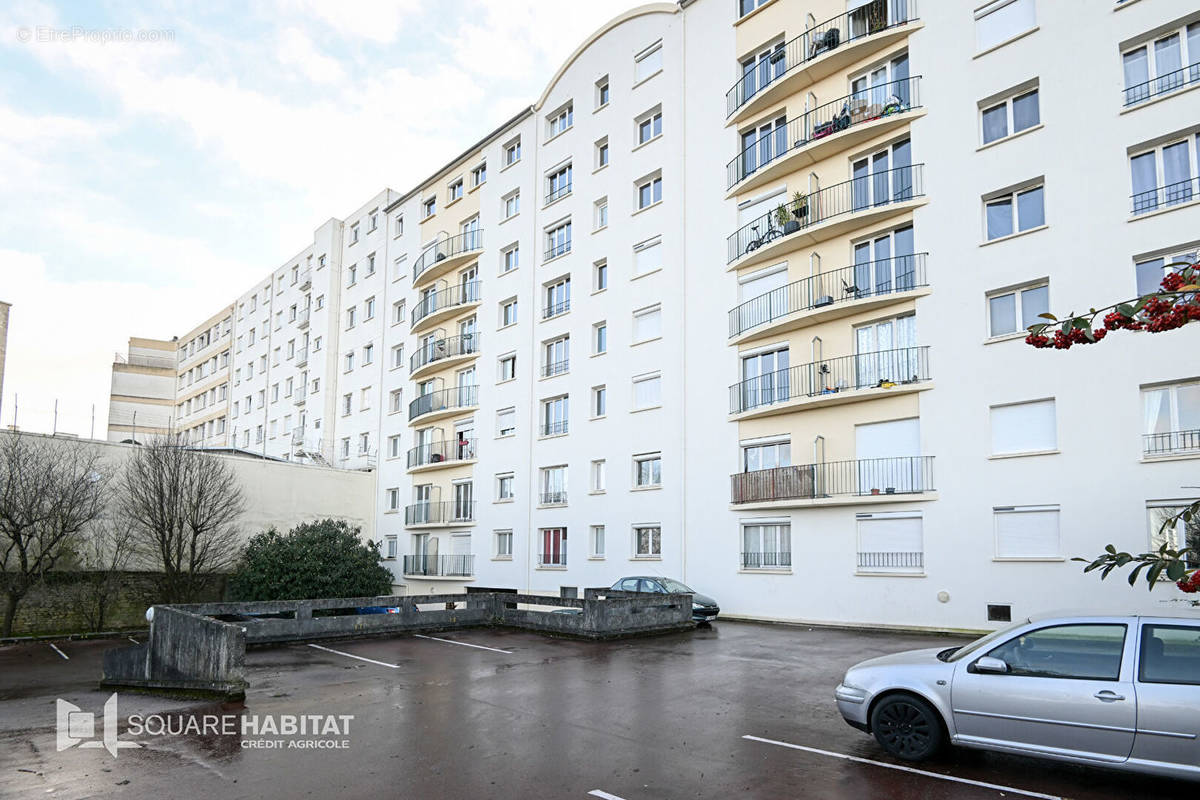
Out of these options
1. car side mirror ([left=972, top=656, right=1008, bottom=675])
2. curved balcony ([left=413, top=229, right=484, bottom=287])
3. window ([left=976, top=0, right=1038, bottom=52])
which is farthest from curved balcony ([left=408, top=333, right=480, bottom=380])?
car side mirror ([left=972, top=656, right=1008, bottom=675])

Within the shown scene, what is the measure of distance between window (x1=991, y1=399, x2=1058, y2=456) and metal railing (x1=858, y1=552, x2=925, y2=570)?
3.13 m

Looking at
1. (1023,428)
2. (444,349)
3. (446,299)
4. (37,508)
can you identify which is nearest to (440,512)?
(444,349)

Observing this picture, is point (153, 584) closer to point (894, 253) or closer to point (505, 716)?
point (505, 716)

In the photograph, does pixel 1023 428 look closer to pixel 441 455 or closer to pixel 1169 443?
pixel 1169 443

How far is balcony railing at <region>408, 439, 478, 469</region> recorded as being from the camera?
34.0 metres

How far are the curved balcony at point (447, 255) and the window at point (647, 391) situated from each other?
12218 millimetres

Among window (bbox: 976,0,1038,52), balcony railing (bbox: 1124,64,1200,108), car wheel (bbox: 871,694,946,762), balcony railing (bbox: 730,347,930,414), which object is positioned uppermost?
window (bbox: 976,0,1038,52)

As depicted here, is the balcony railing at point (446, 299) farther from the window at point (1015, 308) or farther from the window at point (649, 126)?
the window at point (1015, 308)

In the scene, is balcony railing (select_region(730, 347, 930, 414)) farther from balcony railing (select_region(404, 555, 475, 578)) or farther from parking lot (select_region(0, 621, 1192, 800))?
balcony railing (select_region(404, 555, 475, 578))

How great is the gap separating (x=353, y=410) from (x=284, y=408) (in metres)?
9.75

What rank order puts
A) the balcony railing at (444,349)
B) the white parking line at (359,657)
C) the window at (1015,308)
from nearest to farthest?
the white parking line at (359,657) < the window at (1015,308) < the balcony railing at (444,349)

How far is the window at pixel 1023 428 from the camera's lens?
1767 cm

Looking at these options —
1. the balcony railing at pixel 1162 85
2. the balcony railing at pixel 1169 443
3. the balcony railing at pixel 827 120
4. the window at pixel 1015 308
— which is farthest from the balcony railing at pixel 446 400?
the balcony railing at pixel 1162 85

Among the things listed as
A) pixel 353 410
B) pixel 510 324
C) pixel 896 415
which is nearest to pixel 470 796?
pixel 896 415
